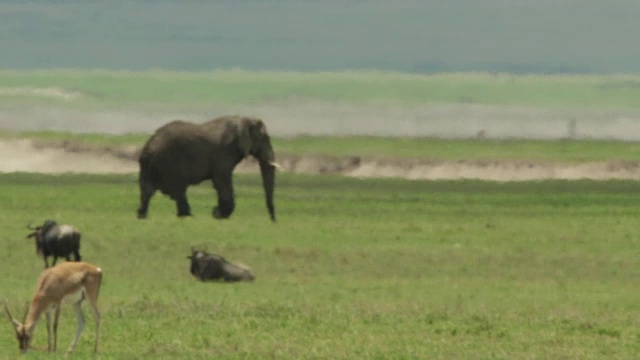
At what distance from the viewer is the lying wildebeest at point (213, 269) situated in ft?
99.2

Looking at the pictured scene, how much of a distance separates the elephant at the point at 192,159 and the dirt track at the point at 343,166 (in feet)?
100

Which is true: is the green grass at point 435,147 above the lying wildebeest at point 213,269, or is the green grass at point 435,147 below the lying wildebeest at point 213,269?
below

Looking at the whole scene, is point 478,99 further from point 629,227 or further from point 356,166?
point 629,227

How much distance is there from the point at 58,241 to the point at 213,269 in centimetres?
283

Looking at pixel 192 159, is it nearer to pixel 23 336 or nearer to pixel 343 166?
pixel 23 336

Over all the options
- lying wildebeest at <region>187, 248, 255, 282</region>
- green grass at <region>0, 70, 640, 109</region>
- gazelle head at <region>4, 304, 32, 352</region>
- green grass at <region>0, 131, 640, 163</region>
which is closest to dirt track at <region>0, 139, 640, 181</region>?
green grass at <region>0, 131, 640, 163</region>

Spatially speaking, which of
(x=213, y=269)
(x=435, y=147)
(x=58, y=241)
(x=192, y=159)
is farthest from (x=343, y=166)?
(x=213, y=269)

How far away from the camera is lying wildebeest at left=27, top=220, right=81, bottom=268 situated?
31.0 m

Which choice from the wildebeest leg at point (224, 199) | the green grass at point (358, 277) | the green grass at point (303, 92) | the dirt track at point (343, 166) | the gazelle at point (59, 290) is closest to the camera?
the gazelle at point (59, 290)

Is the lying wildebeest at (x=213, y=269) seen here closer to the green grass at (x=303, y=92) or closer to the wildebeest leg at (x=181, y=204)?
the wildebeest leg at (x=181, y=204)

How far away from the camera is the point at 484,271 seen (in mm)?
33031

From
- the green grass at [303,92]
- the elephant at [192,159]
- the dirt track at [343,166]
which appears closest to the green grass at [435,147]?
the dirt track at [343,166]

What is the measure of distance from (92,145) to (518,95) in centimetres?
10303

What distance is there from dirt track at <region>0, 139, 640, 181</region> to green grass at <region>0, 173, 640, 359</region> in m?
19.9
